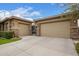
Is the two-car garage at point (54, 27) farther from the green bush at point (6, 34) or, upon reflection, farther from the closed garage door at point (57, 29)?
the green bush at point (6, 34)

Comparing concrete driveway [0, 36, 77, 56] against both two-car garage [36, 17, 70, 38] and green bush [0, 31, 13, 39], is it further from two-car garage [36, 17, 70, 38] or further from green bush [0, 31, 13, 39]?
green bush [0, 31, 13, 39]

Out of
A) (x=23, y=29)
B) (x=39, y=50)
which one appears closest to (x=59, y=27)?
(x=23, y=29)

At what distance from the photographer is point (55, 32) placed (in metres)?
12.9

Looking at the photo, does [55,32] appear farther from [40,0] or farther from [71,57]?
[71,57]

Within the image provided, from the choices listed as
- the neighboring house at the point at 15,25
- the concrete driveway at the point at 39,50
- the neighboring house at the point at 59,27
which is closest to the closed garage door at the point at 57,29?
the neighboring house at the point at 59,27

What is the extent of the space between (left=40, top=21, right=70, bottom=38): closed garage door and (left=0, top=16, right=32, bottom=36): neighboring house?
2501 mm

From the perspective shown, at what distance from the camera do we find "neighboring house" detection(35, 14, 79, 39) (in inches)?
436

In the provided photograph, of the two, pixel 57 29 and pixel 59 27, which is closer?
pixel 59 27

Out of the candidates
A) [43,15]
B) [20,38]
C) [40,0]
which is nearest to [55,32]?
[43,15]

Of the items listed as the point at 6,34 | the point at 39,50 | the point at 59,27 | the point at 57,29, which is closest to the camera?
the point at 39,50

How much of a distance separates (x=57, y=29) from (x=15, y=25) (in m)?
4.23

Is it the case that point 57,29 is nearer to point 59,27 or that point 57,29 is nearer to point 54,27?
point 59,27

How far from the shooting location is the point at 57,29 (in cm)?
1257

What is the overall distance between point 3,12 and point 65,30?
649 centimetres
